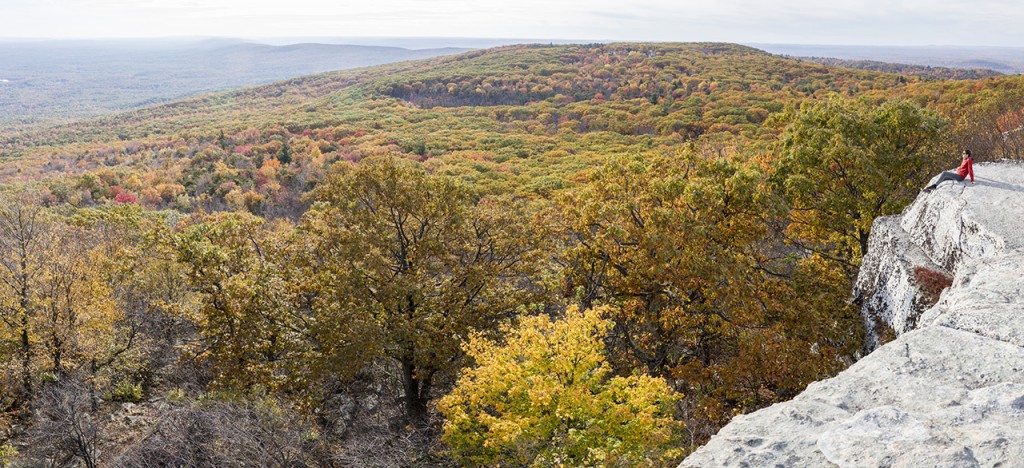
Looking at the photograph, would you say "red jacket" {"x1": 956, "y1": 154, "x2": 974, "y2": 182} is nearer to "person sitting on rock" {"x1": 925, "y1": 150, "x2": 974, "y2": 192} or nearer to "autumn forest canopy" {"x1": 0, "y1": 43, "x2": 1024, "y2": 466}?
"person sitting on rock" {"x1": 925, "y1": 150, "x2": 974, "y2": 192}

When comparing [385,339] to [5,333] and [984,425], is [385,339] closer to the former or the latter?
[5,333]

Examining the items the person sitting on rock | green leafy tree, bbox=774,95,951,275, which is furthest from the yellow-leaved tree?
green leafy tree, bbox=774,95,951,275

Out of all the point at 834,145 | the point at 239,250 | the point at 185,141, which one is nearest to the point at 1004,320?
the point at 834,145

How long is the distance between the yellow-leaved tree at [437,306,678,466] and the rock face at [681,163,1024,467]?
3248mm

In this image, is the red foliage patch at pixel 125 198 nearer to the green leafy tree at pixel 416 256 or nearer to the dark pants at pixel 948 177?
the green leafy tree at pixel 416 256

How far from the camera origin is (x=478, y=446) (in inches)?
504

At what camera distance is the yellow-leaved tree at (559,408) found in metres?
10.8

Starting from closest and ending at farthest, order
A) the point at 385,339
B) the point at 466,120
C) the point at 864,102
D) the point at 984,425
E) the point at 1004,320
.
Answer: the point at 984,425, the point at 1004,320, the point at 385,339, the point at 864,102, the point at 466,120

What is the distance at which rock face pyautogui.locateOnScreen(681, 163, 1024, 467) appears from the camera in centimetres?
668

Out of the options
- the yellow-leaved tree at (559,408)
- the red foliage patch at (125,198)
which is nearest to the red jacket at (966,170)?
the yellow-leaved tree at (559,408)

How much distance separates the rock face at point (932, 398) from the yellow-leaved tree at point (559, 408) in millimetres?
3248

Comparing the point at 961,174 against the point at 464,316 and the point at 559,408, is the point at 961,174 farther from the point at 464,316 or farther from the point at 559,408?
the point at 464,316

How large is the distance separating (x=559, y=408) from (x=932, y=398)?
→ 5.81m

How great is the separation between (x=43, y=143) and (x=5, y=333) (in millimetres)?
112387
